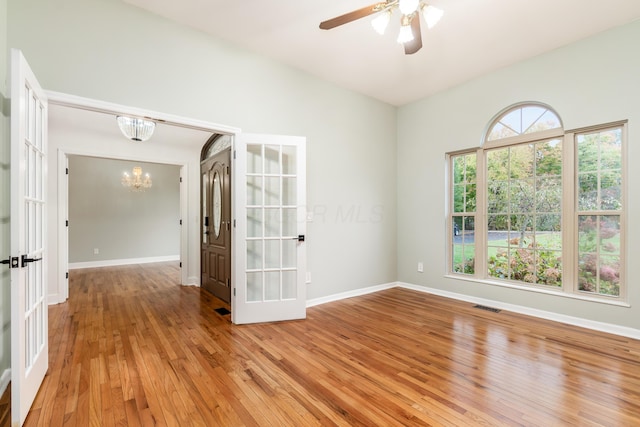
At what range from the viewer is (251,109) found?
11.0 feet

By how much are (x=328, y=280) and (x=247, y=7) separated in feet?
10.6

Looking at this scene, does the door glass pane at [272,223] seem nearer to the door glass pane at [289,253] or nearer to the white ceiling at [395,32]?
the door glass pane at [289,253]

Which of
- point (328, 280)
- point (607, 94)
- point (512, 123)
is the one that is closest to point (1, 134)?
point (328, 280)

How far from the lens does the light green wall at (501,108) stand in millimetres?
2854

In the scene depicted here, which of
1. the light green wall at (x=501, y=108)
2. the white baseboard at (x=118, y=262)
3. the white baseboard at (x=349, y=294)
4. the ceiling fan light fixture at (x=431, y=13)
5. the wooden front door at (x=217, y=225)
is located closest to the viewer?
the ceiling fan light fixture at (x=431, y=13)

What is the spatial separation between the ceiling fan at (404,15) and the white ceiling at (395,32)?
564 millimetres

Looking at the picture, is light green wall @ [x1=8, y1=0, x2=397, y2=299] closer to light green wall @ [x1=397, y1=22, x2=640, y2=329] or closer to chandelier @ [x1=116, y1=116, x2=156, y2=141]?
light green wall @ [x1=397, y1=22, x2=640, y2=329]

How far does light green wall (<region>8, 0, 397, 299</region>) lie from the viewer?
2.31 metres

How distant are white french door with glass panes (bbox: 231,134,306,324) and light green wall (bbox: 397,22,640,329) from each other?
2179 millimetres

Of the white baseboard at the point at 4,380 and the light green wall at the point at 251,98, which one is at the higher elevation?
the light green wall at the point at 251,98

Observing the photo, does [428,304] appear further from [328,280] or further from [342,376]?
[342,376]

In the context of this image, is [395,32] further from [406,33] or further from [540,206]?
[540,206]

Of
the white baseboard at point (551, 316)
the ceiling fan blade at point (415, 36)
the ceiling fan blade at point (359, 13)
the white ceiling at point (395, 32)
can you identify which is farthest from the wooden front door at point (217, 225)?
the white baseboard at point (551, 316)

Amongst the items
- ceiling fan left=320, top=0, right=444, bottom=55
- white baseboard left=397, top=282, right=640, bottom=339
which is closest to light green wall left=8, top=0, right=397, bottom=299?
white baseboard left=397, top=282, right=640, bottom=339
